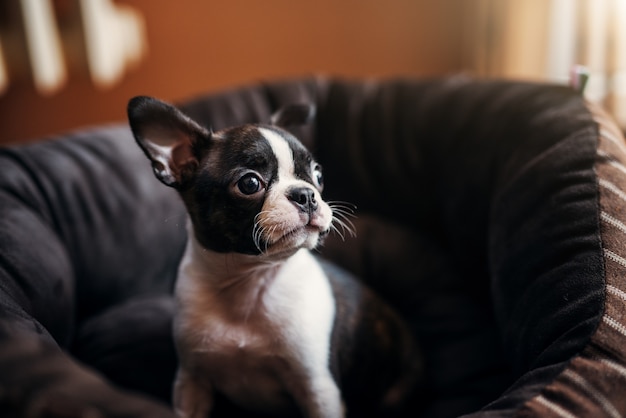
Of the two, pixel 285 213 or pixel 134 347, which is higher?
pixel 285 213

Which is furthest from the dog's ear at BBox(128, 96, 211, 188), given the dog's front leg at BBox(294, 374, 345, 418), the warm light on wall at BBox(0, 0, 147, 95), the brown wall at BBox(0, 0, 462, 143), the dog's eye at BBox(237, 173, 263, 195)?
the brown wall at BBox(0, 0, 462, 143)

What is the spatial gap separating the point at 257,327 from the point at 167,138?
42cm

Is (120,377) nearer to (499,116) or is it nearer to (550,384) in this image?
(550,384)

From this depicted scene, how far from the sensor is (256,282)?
130 cm

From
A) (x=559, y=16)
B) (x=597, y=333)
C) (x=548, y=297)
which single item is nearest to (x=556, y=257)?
(x=548, y=297)

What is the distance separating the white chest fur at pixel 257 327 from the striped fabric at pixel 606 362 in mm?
439

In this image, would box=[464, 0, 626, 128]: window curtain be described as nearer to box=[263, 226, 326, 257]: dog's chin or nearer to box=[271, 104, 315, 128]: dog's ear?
box=[271, 104, 315, 128]: dog's ear

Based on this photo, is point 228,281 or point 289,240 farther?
point 228,281

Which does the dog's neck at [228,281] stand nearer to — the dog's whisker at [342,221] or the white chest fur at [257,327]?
the white chest fur at [257,327]

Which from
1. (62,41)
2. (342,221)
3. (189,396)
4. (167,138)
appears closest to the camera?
(167,138)

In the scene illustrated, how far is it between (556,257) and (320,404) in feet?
1.79

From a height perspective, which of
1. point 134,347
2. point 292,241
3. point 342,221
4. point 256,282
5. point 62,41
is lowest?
point 134,347

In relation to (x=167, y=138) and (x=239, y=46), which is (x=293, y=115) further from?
(x=239, y=46)

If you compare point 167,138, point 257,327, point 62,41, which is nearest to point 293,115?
point 167,138
